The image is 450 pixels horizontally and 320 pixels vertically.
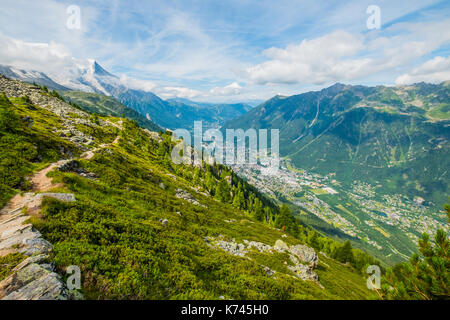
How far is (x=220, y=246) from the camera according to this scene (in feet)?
86.6

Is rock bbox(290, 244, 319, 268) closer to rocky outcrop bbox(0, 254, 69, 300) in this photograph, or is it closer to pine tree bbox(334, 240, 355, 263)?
rocky outcrop bbox(0, 254, 69, 300)

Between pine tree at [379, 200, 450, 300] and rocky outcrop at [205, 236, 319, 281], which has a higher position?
pine tree at [379, 200, 450, 300]

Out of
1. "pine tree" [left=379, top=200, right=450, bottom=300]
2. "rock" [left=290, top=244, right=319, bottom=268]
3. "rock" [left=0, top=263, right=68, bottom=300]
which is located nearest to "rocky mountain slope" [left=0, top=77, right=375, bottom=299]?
"rock" [left=0, top=263, right=68, bottom=300]

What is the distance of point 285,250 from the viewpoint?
36.6 meters

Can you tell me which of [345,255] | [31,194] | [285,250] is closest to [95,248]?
[31,194]

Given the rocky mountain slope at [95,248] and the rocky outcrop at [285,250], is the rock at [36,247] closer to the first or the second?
the rocky mountain slope at [95,248]

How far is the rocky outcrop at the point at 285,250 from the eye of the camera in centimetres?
2662

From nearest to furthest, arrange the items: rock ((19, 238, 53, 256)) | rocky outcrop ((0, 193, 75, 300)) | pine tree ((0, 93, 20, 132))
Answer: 1. rocky outcrop ((0, 193, 75, 300))
2. rock ((19, 238, 53, 256))
3. pine tree ((0, 93, 20, 132))

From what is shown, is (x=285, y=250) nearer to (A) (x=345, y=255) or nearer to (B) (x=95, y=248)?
(B) (x=95, y=248)

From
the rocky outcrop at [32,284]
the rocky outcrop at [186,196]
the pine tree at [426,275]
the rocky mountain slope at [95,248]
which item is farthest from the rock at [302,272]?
the rocky outcrop at [32,284]

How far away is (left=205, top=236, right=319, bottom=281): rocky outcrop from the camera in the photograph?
26625mm

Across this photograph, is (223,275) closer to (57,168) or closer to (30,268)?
(30,268)
